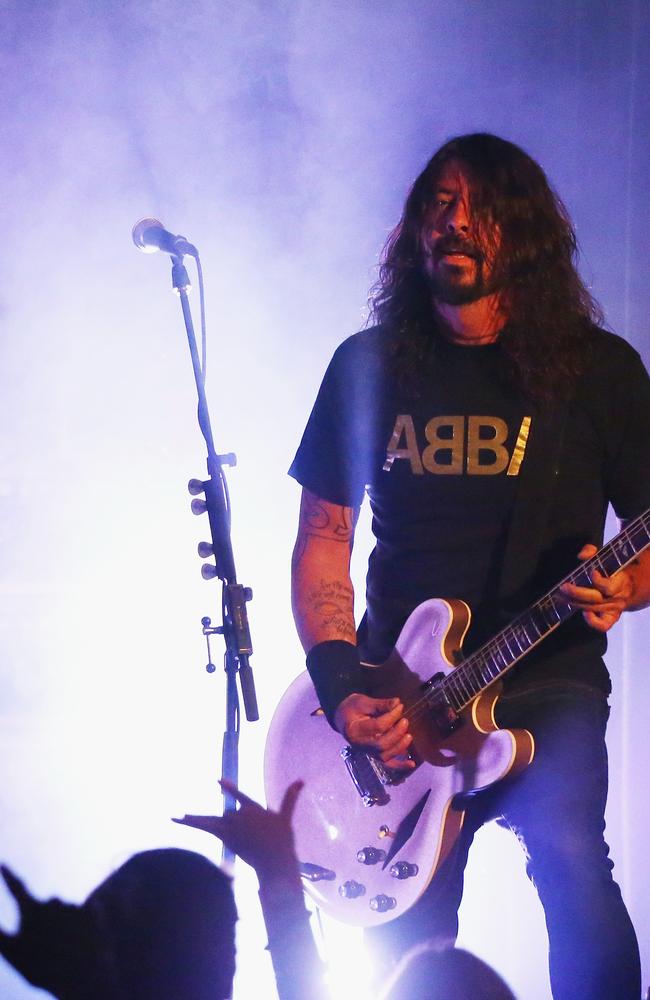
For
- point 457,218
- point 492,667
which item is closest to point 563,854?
point 492,667

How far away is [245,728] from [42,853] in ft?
2.89

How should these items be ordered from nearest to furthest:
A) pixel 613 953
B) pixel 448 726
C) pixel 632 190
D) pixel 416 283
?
pixel 613 953 → pixel 448 726 → pixel 416 283 → pixel 632 190

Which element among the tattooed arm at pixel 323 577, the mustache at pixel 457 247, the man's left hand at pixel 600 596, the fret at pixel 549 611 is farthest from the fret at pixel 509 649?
the mustache at pixel 457 247

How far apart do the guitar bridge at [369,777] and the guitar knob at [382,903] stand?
215 millimetres

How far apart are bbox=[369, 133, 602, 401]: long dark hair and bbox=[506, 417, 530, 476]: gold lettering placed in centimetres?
8

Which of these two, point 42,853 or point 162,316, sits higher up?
point 162,316

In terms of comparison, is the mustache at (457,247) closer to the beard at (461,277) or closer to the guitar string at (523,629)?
the beard at (461,277)

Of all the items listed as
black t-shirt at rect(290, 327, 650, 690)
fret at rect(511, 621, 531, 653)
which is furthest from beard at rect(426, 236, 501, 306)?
fret at rect(511, 621, 531, 653)

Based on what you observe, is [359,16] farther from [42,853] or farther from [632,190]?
[42,853]

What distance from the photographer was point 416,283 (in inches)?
118

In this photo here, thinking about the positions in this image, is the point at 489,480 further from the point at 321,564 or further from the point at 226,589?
the point at 226,589

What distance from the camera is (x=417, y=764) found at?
257 cm

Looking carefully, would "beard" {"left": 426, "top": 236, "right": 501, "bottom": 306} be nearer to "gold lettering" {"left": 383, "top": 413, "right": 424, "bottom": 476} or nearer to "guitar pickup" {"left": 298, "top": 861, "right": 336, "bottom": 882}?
"gold lettering" {"left": 383, "top": 413, "right": 424, "bottom": 476}

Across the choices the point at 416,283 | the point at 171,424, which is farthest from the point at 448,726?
the point at 171,424
